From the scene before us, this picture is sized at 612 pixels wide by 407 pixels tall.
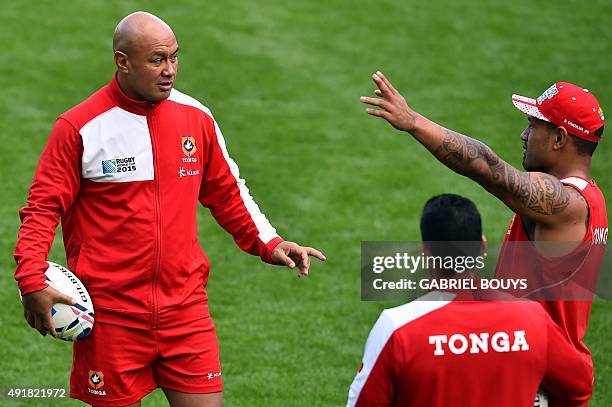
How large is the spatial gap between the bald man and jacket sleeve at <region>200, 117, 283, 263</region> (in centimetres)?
21

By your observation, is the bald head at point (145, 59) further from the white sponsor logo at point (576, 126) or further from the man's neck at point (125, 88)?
the white sponsor logo at point (576, 126)

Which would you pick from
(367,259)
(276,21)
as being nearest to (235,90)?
(276,21)

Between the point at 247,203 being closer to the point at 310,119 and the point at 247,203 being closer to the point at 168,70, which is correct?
the point at 168,70

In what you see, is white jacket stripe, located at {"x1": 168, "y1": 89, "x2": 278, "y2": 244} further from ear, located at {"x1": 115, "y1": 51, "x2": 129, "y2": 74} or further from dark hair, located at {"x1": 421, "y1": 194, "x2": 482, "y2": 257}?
dark hair, located at {"x1": 421, "y1": 194, "x2": 482, "y2": 257}

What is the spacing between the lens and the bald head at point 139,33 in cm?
609

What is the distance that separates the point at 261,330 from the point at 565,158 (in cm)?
463

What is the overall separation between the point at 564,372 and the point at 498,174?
115 centimetres

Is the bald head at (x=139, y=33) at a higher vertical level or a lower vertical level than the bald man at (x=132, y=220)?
higher

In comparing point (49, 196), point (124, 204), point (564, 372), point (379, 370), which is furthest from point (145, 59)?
point (564, 372)

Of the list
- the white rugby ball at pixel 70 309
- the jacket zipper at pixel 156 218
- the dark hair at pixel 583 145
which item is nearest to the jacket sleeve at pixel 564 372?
the dark hair at pixel 583 145

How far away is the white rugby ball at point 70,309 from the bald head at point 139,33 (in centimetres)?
127

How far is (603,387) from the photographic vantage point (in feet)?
29.8

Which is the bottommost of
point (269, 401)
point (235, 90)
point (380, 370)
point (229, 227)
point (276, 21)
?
point (269, 401)

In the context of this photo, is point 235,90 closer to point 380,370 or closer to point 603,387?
point 603,387
